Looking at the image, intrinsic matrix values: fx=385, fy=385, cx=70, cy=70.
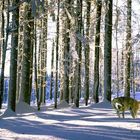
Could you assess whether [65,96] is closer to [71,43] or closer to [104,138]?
[71,43]

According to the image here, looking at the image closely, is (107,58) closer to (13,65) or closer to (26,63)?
(13,65)

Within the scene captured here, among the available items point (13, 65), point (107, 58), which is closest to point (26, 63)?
point (13, 65)

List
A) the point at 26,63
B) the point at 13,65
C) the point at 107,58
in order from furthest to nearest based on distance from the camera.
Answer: the point at 26,63, the point at 107,58, the point at 13,65

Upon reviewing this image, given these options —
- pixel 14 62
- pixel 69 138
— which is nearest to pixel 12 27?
pixel 14 62

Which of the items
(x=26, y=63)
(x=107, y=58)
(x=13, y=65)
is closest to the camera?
(x=13, y=65)

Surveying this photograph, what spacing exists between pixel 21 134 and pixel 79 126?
1748 millimetres

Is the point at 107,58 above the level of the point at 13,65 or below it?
above

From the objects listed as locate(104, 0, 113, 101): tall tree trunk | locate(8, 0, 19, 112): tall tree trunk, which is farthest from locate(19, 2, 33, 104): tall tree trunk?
locate(104, 0, 113, 101): tall tree trunk

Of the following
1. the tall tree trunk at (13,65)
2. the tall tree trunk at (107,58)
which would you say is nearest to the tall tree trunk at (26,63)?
the tall tree trunk at (13,65)

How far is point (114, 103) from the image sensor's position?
42.9ft

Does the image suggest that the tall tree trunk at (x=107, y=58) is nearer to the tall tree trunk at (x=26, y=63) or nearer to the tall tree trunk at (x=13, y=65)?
the tall tree trunk at (x=13, y=65)

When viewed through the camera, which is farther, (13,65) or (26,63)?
(26,63)

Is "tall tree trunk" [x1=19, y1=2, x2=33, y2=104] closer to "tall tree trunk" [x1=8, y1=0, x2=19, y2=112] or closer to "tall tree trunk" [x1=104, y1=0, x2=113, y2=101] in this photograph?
"tall tree trunk" [x1=8, y1=0, x2=19, y2=112]

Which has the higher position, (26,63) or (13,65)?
(26,63)
